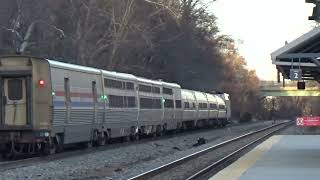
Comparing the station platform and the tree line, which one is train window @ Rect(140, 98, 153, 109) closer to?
the tree line

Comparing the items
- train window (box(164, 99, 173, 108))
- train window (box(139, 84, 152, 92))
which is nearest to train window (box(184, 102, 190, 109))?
train window (box(164, 99, 173, 108))

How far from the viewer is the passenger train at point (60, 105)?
2211cm

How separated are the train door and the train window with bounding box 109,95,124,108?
695 cm

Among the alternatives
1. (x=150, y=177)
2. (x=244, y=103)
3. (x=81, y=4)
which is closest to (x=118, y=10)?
(x=81, y=4)

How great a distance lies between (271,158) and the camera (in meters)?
22.1

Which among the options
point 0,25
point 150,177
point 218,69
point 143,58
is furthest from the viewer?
point 218,69

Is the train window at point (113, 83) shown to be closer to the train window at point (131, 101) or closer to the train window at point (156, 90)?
the train window at point (131, 101)

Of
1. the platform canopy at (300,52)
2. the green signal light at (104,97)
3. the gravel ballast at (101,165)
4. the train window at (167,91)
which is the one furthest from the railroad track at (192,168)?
the train window at (167,91)

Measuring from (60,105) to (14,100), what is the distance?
162 cm

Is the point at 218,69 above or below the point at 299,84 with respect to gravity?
above

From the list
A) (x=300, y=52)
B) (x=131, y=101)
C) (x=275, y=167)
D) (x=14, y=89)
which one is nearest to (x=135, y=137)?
(x=131, y=101)

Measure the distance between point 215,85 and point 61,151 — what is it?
65482mm

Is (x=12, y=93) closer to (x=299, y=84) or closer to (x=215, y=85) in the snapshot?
(x=299, y=84)

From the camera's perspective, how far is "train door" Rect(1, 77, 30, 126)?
22359mm
